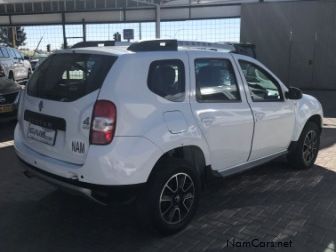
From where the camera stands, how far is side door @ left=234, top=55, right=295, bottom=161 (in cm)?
492

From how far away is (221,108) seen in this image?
4445 millimetres

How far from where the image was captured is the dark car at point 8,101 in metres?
8.33

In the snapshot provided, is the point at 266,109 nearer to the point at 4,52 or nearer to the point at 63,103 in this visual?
the point at 63,103

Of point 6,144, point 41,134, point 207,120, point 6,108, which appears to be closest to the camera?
point 41,134

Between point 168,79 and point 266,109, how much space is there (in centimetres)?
158

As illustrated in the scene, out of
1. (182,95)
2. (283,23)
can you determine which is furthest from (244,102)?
(283,23)

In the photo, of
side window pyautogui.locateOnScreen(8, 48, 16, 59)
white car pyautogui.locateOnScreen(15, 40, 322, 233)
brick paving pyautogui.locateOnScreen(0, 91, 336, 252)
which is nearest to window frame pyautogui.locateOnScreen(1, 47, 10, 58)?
side window pyautogui.locateOnScreen(8, 48, 16, 59)

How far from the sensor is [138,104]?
12.0ft

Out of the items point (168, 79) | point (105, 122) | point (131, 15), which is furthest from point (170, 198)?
point (131, 15)

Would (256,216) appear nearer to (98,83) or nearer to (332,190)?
(332,190)

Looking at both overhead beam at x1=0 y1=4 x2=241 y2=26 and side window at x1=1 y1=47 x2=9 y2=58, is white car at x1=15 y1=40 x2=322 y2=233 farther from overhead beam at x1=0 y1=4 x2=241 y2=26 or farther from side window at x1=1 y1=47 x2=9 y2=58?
overhead beam at x1=0 y1=4 x2=241 y2=26

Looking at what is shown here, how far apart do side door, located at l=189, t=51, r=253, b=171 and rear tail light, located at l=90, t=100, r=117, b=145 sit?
35.9 inches

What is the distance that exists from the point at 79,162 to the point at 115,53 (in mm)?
997

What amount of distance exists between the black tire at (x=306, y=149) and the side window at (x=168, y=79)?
2459 millimetres
